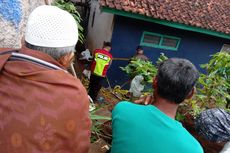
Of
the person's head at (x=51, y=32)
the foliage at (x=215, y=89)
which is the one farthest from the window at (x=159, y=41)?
the person's head at (x=51, y=32)

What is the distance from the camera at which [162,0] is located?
872 centimetres

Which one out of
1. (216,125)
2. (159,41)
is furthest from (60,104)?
(159,41)

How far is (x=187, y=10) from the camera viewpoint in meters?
9.06

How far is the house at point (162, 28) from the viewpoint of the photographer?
26.2 feet

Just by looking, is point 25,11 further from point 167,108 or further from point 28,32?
point 167,108

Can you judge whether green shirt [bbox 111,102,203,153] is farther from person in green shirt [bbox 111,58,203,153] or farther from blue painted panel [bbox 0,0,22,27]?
blue painted panel [bbox 0,0,22,27]

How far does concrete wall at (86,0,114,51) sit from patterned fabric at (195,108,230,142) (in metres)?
5.75

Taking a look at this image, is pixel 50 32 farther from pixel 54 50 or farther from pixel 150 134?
pixel 150 134

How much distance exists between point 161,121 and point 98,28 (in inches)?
364

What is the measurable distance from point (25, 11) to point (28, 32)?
1614 millimetres

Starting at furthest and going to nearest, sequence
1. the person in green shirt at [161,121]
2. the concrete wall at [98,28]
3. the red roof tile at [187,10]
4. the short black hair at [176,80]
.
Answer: the concrete wall at [98,28] → the red roof tile at [187,10] → the short black hair at [176,80] → the person in green shirt at [161,121]

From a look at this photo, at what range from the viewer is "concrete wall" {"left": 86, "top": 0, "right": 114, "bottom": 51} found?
8.77 m

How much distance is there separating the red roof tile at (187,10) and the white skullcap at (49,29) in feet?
19.3

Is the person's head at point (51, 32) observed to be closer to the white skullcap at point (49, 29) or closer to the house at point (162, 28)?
the white skullcap at point (49, 29)
